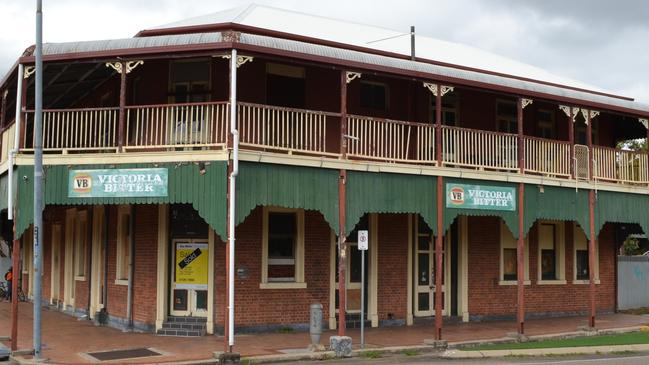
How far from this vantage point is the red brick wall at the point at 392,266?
2030cm

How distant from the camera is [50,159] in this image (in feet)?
51.3

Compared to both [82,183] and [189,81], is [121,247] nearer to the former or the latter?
[82,183]

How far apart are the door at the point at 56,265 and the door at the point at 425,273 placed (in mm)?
11517

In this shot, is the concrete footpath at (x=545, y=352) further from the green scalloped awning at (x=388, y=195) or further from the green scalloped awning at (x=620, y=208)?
the green scalloped awning at (x=620, y=208)

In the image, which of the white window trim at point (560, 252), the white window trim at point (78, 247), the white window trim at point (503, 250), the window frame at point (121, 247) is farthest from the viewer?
the white window trim at point (560, 252)

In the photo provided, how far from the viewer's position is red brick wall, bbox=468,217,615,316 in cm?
2205

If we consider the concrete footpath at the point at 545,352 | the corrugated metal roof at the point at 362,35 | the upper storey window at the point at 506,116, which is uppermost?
the corrugated metal roof at the point at 362,35

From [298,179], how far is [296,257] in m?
3.50

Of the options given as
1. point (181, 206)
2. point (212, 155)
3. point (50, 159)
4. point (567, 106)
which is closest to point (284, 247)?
point (181, 206)

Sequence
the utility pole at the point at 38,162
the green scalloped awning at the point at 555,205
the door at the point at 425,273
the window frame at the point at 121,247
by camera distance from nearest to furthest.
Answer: the utility pole at the point at 38,162, the window frame at the point at 121,247, the green scalloped awning at the point at 555,205, the door at the point at 425,273

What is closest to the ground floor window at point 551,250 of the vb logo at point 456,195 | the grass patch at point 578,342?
the grass patch at point 578,342

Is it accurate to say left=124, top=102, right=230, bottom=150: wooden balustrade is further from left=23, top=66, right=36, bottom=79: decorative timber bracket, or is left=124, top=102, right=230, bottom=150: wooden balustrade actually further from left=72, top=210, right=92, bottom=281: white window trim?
left=72, top=210, right=92, bottom=281: white window trim

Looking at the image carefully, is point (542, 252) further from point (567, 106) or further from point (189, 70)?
point (189, 70)

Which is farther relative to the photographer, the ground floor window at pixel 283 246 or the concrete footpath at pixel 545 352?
the ground floor window at pixel 283 246
